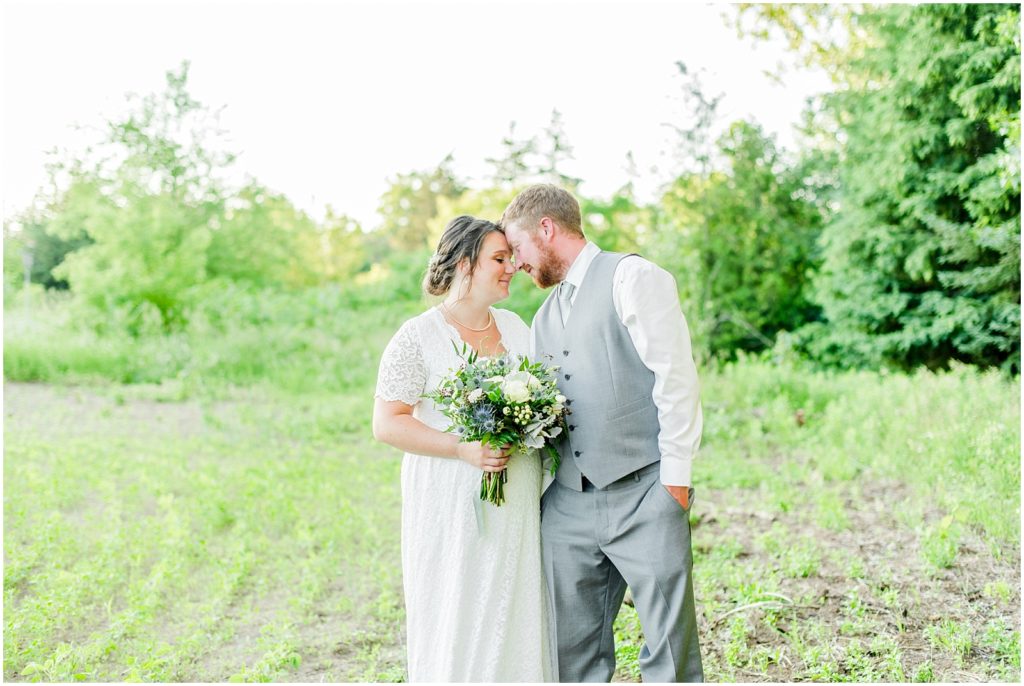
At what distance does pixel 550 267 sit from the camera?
2875mm

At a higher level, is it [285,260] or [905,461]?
[285,260]

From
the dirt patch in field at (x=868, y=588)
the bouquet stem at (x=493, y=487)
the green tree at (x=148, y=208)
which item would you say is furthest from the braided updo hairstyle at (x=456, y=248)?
the green tree at (x=148, y=208)

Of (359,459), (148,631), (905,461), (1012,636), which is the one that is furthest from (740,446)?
(148,631)

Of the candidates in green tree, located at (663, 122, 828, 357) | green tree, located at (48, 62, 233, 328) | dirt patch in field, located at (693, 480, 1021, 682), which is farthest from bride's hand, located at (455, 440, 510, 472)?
green tree, located at (48, 62, 233, 328)

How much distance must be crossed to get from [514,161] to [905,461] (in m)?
8.78

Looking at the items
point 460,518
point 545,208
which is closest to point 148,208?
point 545,208

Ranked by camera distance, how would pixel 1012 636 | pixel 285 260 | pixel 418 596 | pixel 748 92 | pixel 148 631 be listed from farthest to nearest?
pixel 285 260, pixel 748 92, pixel 148 631, pixel 1012 636, pixel 418 596

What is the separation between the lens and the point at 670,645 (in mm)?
2602

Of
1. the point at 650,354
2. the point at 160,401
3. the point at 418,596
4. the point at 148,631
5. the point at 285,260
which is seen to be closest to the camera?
the point at 650,354

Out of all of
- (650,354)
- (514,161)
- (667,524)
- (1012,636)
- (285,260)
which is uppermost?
(514,161)

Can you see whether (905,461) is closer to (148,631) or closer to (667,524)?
(667,524)

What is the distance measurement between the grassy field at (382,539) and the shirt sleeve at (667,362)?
1482 mm

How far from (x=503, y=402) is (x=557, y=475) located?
1.51ft

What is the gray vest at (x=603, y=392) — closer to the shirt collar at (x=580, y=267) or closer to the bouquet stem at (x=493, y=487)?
the shirt collar at (x=580, y=267)
